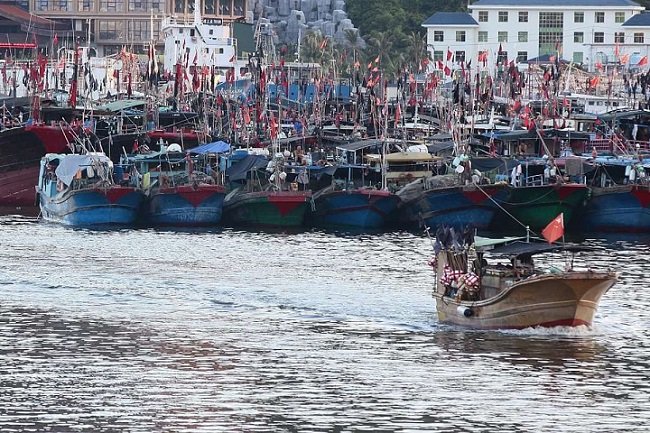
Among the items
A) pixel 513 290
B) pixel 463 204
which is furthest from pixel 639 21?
pixel 513 290

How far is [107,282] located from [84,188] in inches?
1067

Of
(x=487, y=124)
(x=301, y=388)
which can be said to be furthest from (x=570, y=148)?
(x=301, y=388)

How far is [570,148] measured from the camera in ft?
364

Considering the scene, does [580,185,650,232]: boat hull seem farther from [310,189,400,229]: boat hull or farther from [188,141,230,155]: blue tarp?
[188,141,230,155]: blue tarp

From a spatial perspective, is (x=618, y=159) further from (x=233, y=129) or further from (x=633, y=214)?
(x=233, y=129)

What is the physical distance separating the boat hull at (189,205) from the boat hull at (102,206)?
1.14 m

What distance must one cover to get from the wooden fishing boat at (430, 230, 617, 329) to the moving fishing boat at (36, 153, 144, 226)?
130 feet

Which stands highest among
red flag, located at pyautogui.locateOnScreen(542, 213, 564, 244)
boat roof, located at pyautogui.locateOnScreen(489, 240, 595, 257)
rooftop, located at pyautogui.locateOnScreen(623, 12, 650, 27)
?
rooftop, located at pyautogui.locateOnScreen(623, 12, 650, 27)

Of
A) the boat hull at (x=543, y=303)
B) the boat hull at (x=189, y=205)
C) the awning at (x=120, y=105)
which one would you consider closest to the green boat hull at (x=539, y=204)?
the boat hull at (x=189, y=205)

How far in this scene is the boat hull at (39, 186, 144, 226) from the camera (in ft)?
320

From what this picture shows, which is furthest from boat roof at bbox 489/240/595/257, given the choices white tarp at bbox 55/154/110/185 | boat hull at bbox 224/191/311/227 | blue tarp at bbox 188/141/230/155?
blue tarp at bbox 188/141/230/155

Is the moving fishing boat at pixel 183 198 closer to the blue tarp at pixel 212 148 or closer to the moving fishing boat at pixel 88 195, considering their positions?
the moving fishing boat at pixel 88 195

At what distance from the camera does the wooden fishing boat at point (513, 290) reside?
5538cm

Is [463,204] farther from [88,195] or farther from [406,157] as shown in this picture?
[88,195]
